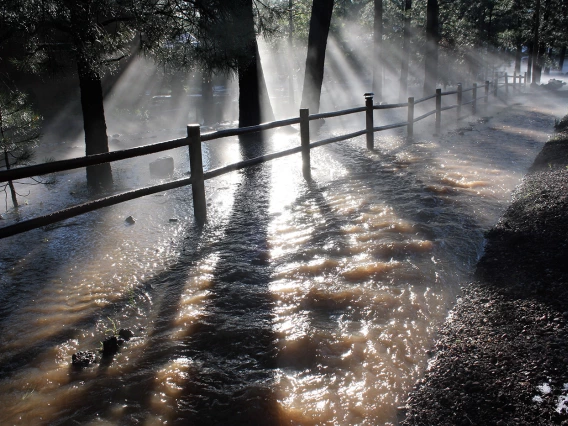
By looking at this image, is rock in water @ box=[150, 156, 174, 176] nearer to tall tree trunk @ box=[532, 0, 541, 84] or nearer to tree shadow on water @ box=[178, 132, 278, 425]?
tree shadow on water @ box=[178, 132, 278, 425]

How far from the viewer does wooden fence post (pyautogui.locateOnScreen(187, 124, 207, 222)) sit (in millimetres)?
5959

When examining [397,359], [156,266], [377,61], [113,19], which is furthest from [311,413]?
[377,61]

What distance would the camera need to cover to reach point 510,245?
4.67 metres

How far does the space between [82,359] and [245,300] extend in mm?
1320

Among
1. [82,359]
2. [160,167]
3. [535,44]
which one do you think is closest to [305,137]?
[160,167]

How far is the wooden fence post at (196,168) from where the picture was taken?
596 cm

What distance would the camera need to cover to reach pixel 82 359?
3240mm

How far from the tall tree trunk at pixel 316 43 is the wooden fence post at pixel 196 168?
10.1 metres

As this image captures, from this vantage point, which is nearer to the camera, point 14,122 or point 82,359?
point 82,359

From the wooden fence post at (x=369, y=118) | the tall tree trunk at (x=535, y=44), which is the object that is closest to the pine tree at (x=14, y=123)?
the wooden fence post at (x=369, y=118)

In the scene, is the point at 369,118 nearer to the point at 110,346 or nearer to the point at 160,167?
the point at 160,167

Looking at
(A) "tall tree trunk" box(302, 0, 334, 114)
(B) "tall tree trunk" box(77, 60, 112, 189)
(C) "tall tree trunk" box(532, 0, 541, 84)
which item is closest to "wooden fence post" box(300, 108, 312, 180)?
(B) "tall tree trunk" box(77, 60, 112, 189)

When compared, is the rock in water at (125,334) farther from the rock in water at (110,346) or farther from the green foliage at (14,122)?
the green foliage at (14,122)

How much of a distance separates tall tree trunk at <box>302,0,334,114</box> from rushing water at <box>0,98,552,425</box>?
8264 millimetres
